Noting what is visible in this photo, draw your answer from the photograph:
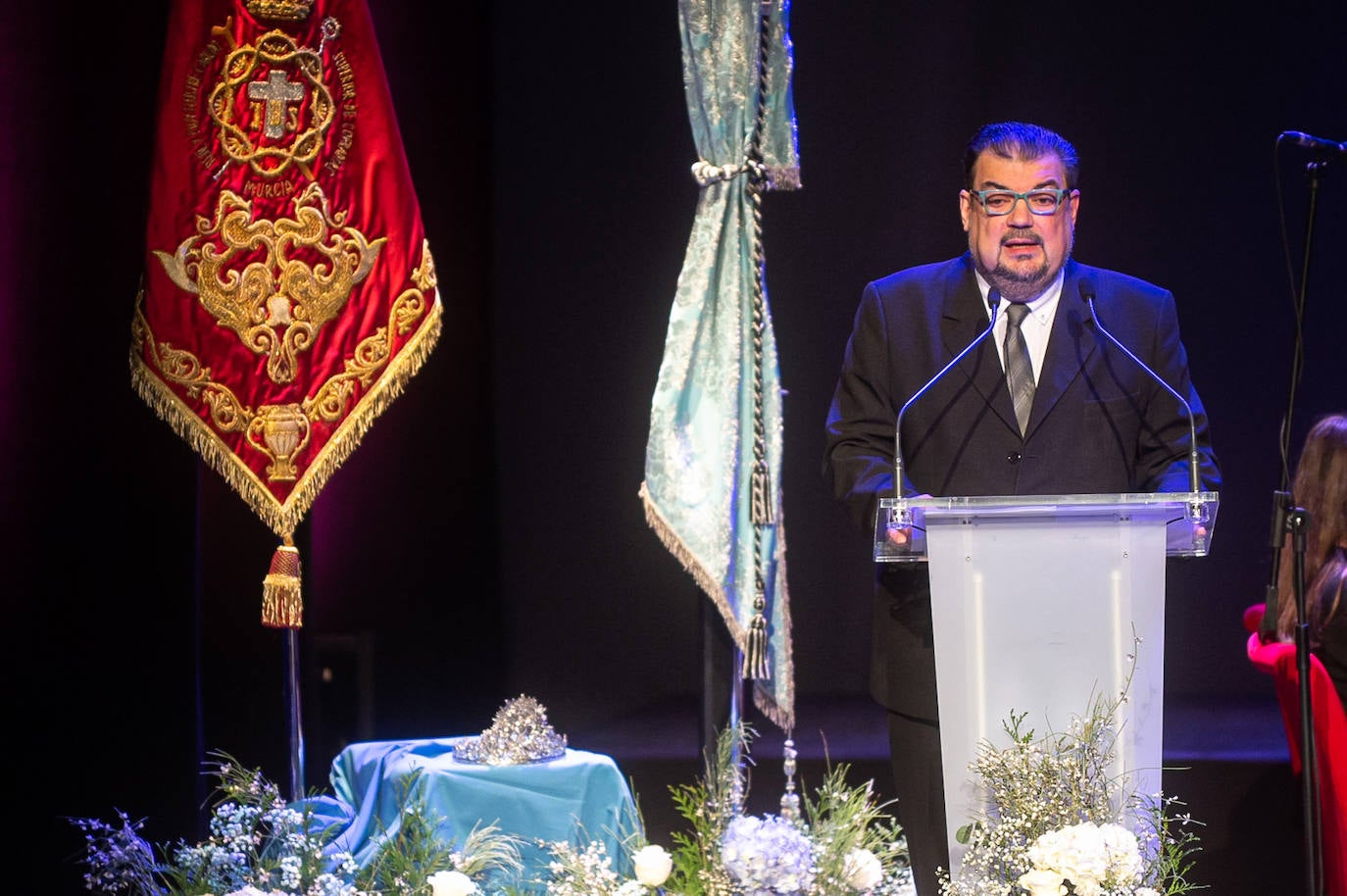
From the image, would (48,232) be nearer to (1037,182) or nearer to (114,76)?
(114,76)

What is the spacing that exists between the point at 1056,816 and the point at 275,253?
7.53ft

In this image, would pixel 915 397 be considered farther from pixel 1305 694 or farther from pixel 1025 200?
pixel 1305 694

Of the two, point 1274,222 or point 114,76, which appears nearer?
point 114,76

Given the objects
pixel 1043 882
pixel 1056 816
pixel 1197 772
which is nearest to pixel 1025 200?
pixel 1056 816

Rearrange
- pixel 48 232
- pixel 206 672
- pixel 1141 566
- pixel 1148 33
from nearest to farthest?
pixel 1141 566 → pixel 48 232 → pixel 206 672 → pixel 1148 33

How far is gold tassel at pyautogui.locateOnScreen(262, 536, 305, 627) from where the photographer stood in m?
3.56

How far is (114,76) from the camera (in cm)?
375

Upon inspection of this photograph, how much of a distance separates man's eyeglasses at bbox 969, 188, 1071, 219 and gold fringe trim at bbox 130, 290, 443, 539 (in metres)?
1.47

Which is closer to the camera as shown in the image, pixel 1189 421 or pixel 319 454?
pixel 1189 421

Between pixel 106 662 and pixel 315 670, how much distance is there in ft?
3.85

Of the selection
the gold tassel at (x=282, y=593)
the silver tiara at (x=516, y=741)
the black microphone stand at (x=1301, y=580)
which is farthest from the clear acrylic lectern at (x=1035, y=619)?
the gold tassel at (x=282, y=593)

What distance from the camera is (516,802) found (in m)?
3.69

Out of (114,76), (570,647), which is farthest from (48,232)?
(570,647)

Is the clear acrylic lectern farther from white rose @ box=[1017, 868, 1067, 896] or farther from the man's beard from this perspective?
the man's beard
